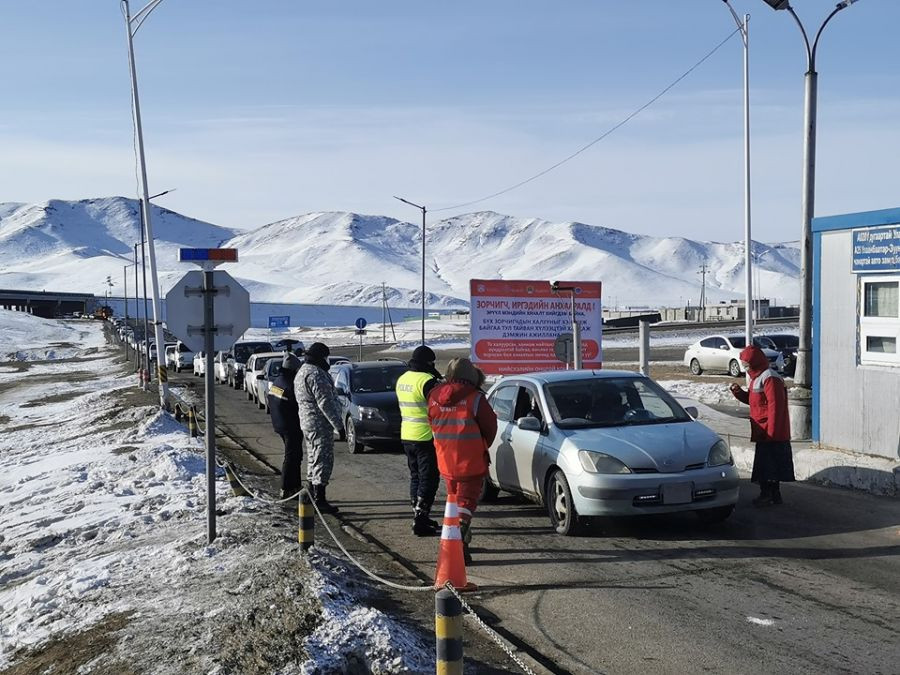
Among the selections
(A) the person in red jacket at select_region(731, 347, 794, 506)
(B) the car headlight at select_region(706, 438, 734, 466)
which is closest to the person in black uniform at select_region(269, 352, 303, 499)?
(B) the car headlight at select_region(706, 438, 734, 466)

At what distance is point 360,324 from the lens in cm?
4612

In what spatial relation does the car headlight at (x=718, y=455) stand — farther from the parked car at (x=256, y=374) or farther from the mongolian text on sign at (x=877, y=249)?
the parked car at (x=256, y=374)

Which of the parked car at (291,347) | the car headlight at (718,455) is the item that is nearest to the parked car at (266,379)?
the parked car at (291,347)

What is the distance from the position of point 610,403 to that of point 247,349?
3095 centimetres

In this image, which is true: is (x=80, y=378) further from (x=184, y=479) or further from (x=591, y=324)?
(x=184, y=479)

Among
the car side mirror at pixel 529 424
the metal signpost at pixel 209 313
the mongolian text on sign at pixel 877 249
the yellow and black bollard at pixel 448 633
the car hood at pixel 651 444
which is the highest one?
the mongolian text on sign at pixel 877 249

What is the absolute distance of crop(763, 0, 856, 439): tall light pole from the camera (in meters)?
14.8

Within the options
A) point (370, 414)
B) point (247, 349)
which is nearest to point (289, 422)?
point (370, 414)

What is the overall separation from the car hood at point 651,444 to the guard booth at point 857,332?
13.2 ft

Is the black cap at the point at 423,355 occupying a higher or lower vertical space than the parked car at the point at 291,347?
higher

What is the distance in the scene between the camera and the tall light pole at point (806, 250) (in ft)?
48.7

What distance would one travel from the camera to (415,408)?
9.75m

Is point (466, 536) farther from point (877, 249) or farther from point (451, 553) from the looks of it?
point (877, 249)

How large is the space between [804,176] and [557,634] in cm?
1110
